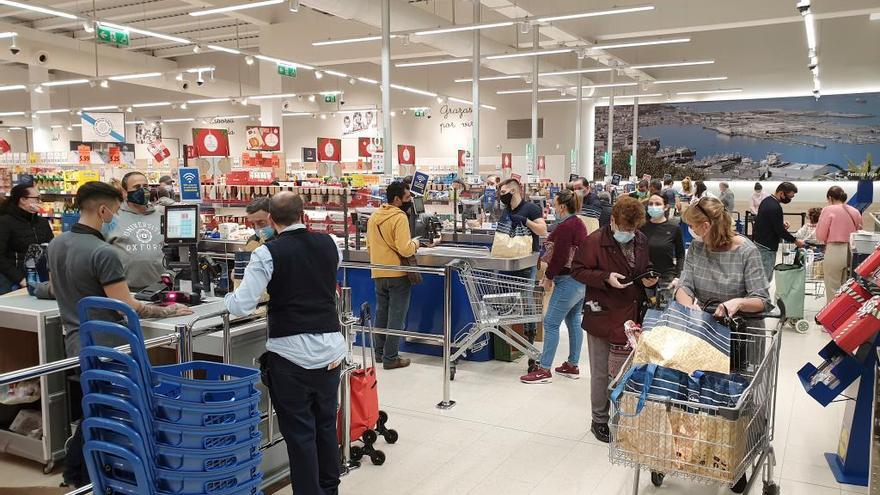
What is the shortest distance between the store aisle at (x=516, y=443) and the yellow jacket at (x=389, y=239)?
3.36 feet

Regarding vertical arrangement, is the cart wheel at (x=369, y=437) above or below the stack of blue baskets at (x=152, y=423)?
below

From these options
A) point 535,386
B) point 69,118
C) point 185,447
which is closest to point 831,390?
point 535,386

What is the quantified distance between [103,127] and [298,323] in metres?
13.8

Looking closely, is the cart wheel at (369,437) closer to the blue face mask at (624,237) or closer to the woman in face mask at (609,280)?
the woman in face mask at (609,280)

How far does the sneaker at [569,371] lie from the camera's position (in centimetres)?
599

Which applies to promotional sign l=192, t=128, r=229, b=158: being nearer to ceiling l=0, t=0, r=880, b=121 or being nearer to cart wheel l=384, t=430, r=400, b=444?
ceiling l=0, t=0, r=880, b=121

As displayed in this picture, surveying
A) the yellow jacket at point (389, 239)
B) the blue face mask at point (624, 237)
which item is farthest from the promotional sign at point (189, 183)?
the blue face mask at point (624, 237)

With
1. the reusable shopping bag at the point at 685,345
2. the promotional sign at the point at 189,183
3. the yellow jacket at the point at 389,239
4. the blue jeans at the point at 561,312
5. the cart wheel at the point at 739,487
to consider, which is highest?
A: the promotional sign at the point at 189,183

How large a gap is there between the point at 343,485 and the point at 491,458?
981 millimetres

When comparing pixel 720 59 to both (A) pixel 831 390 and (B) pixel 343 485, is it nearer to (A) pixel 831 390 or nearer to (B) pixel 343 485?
(A) pixel 831 390

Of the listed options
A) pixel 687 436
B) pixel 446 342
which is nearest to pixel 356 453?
pixel 446 342

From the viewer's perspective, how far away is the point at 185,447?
2537 millimetres

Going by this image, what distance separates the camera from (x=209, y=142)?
32.7 ft

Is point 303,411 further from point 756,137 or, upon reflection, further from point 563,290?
point 756,137
